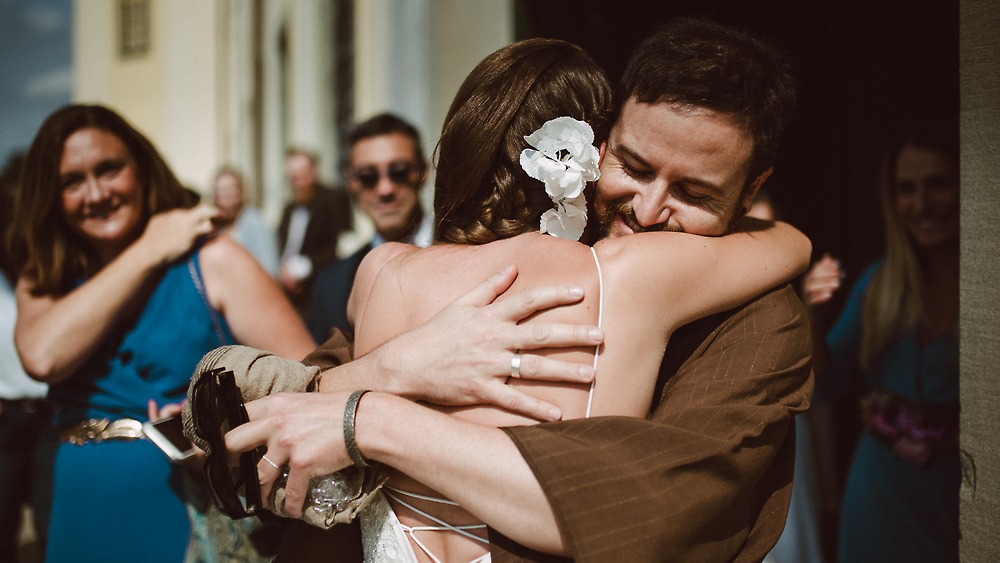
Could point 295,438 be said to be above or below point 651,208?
below

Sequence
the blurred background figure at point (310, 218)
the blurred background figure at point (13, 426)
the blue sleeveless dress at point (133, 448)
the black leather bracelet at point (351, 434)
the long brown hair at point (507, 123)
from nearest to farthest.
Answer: the black leather bracelet at point (351, 434), the long brown hair at point (507, 123), the blue sleeveless dress at point (133, 448), the blurred background figure at point (13, 426), the blurred background figure at point (310, 218)

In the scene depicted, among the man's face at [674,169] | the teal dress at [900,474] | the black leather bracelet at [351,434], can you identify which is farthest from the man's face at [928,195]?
the black leather bracelet at [351,434]

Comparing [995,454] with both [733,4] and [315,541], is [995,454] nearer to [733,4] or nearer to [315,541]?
[315,541]

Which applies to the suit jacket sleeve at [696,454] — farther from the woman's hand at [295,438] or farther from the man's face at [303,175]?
the man's face at [303,175]

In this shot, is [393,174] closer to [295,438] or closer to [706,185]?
[706,185]

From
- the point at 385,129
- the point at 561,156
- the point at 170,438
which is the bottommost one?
the point at 170,438

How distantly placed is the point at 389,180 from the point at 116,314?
1.60 meters

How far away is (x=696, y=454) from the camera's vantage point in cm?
126

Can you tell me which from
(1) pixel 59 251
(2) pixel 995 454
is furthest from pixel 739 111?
(1) pixel 59 251

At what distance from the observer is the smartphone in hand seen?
173 cm

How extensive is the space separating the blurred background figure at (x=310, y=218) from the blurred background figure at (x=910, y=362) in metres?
4.66

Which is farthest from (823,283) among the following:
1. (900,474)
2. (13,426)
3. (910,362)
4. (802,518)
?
(13,426)

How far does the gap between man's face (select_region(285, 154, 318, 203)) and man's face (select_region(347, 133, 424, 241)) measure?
3620mm

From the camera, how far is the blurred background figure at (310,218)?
21.9ft
